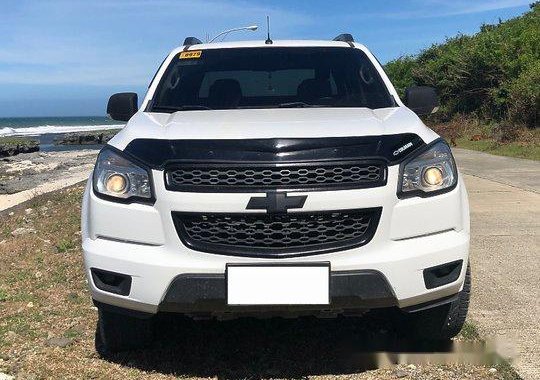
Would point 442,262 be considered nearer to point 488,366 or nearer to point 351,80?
point 488,366

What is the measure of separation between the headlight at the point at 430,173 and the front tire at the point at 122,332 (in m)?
1.53

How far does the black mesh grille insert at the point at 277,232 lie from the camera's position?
2672 mm

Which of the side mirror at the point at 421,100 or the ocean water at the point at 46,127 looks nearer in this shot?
the side mirror at the point at 421,100

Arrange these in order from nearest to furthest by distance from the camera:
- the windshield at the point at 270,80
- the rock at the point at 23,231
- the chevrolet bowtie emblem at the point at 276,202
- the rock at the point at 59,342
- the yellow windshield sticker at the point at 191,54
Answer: the chevrolet bowtie emblem at the point at 276,202 < the rock at the point at 59,342 < the windshield at the point at 270,80 < the yellow windshield sticker at the point at 191,54 < the rock at the point at 23,231

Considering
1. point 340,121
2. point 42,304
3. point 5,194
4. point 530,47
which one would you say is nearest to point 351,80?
point 340,121

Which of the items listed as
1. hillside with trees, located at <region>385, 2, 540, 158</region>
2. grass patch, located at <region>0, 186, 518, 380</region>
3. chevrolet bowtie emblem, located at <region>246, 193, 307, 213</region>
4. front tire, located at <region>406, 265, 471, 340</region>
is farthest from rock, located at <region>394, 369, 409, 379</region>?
hillside with trees, located at <region>385, 2, 540, 158</region>

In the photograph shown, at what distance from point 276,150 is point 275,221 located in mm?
312

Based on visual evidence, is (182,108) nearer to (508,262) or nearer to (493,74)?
(508,262)

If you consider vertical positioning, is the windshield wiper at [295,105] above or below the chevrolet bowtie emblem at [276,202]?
above

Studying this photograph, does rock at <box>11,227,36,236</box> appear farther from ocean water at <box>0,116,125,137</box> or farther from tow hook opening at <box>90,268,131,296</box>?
ocean water at <box>0,116,125,137</box>

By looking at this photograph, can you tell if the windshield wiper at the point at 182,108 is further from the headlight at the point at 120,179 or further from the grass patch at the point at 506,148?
the grass patch at the point at 506,148

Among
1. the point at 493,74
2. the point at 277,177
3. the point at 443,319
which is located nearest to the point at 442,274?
the point at 443,319

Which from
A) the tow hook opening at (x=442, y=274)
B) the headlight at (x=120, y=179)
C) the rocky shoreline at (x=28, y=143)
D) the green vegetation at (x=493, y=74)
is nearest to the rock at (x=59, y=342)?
the headlight at (x=120, y=179)

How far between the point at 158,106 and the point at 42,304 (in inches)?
65.0
